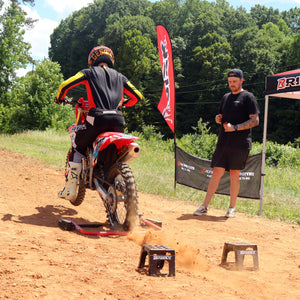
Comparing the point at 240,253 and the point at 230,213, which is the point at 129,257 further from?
the point at 230,213

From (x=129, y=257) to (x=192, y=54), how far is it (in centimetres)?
7381

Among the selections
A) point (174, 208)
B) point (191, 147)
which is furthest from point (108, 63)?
point (191, 147)

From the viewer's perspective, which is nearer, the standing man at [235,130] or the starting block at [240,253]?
the starting block at [240,253]

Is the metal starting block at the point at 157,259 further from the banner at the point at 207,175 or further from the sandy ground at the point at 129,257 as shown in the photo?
the banner at the point at 207,175

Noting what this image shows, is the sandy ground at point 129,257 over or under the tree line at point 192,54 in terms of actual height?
under

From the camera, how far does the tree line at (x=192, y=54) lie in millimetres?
62719

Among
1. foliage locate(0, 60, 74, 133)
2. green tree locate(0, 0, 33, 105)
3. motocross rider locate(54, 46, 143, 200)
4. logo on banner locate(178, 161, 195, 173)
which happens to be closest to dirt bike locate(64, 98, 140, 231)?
motocross rider locate(54, 46, 143, 200)

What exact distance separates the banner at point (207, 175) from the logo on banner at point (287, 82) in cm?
134

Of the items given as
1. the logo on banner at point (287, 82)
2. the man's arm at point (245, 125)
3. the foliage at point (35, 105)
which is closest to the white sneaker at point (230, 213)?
the man's arm at point (245, 125)

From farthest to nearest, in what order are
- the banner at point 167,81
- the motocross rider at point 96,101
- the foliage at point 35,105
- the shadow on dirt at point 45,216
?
the foliage at point 35,105 → the banner at point 167,81 → the shadow on dirt at point 45,216 → the motocross rider at point 96,101

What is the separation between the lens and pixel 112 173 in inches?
202

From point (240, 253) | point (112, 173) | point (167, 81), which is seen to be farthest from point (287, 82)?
point (240, 253)

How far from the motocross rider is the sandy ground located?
86 cm

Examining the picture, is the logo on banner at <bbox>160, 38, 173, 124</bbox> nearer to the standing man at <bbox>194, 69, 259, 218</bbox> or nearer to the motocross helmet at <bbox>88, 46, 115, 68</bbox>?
the standing man at <bbox>194, 69, 259, 218</bbox>
